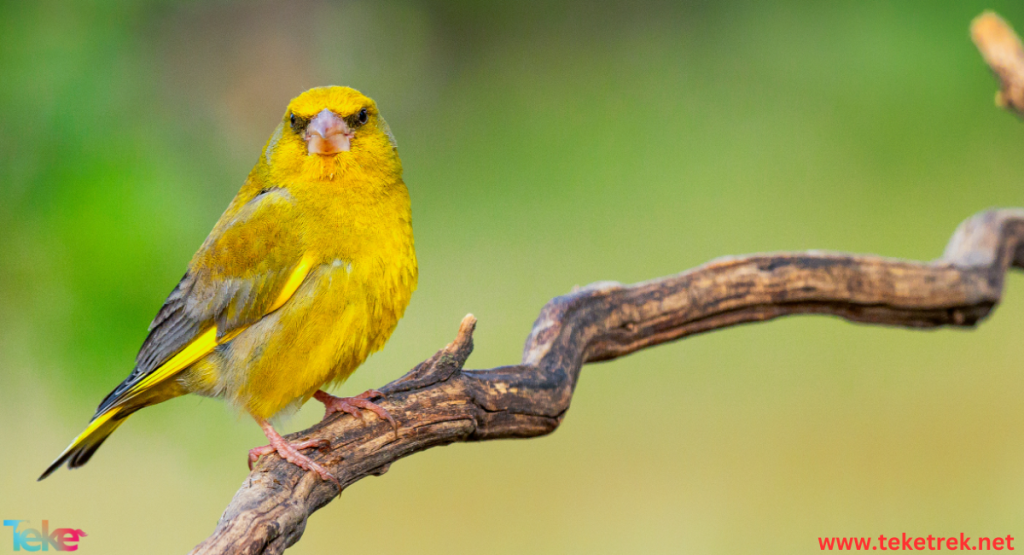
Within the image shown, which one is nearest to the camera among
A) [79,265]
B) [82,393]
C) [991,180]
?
[79,265]

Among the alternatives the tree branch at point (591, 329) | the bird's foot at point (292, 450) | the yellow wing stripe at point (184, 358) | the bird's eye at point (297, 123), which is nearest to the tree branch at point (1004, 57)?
the tree branch at point (591, 329)

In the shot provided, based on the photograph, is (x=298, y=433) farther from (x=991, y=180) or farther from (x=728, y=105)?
(x=991, y=180)

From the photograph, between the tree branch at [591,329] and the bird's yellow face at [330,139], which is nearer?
the tree branch at [591,329]

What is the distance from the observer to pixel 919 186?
595 centimetres

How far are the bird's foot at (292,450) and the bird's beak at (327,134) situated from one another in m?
0.76

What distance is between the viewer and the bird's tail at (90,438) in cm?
243

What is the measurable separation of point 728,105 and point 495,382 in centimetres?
408

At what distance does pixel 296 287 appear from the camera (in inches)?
95.9

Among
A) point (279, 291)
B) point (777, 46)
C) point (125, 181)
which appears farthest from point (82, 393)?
point (777, 46)

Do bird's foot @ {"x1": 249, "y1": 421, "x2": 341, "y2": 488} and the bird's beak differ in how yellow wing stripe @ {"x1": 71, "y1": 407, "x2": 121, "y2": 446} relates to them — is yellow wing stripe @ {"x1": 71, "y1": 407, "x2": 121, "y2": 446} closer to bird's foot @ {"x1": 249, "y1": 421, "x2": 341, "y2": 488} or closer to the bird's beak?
bird's foot @ {"x1": 249, "y1": 421, "x2": 341, "y2": 488}

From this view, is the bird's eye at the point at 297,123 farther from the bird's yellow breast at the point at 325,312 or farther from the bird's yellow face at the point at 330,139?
the bird's yellow breast at the point at 325,312

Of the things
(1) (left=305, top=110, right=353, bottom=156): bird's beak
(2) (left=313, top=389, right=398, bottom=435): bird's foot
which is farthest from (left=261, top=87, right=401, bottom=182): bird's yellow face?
(2) (left=313, top=389, right=398, bottom=435): bird's foot

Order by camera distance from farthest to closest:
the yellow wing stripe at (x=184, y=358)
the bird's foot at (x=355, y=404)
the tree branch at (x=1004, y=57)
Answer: the tree branch at (x=1004, y=57)
the yellow wing stripe at (x=184, y=358)
the bird's foot at (x=355, y=404)

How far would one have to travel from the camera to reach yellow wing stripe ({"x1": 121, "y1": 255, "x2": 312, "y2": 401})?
96.0 inches
